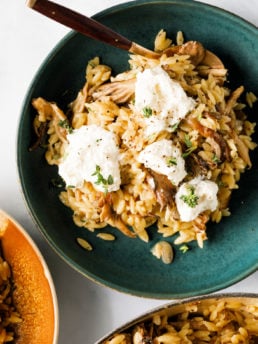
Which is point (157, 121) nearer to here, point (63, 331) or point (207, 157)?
point (207, 157)

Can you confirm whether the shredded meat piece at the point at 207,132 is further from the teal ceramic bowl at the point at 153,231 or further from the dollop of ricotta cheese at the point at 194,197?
the teal ceramic bowl at the point at 153,231

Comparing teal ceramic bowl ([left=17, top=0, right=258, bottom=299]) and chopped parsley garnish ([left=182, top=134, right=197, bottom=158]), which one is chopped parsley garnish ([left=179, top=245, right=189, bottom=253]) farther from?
chopped parsley garnish ([left=182, top=134, right=197, bottom=158])

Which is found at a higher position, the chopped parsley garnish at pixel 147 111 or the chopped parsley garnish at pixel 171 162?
the chopped parsley garnish at pixel 147 111

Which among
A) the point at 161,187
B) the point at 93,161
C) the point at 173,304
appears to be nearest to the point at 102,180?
the point at 93,161

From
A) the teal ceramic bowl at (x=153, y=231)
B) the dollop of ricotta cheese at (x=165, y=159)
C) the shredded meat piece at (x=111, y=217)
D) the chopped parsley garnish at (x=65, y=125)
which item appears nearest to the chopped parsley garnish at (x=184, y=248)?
the teal ceramic bowl at (x=153, y=231)

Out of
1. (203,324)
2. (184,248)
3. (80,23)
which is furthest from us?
(184,248)

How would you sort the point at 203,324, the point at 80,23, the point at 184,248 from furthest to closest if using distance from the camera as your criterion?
the point at 184,248 → the point at 203,324 → the point at 80,23

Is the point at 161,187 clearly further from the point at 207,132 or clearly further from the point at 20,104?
the point at 20,104
